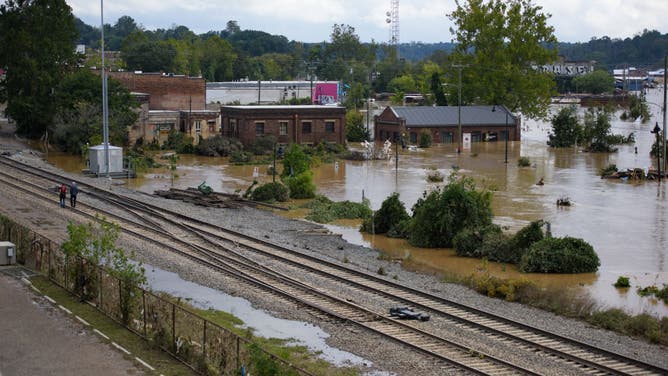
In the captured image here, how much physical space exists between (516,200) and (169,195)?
57.0ft

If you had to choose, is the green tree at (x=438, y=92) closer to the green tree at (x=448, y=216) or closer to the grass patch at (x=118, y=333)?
the green tree at (x=448, y=216)

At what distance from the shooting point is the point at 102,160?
52.6 m

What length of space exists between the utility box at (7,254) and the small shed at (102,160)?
2646 centimetres

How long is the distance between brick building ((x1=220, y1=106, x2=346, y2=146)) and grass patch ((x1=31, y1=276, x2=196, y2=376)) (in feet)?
159

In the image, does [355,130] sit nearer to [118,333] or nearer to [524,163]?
[524,163]

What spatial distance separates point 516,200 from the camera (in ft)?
152

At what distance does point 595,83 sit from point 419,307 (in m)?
177

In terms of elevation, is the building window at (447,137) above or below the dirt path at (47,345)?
above

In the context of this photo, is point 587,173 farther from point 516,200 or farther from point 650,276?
point 650,276

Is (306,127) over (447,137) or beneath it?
over

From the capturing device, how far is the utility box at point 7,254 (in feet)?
85.6

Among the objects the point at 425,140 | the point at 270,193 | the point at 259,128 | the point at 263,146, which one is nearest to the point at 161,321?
the point at 270,193

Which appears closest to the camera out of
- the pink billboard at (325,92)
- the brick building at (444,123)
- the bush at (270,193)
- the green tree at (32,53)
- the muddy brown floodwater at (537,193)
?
the muddy brown floodwater at (537,193)

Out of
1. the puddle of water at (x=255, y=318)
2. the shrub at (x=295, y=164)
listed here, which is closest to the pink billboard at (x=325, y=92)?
the shrub at (x=295, y=164)
